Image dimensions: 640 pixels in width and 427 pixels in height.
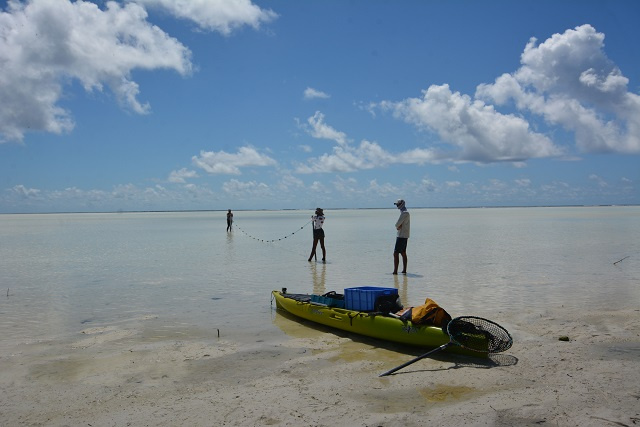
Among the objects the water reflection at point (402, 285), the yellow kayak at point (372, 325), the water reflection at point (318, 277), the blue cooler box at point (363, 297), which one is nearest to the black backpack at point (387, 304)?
the blue cooler box at point (363, 297)

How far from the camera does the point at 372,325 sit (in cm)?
758

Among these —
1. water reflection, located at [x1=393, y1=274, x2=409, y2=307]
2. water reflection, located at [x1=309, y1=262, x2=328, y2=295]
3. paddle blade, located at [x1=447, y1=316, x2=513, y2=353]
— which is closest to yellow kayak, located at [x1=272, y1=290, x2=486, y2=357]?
paddle blade, located at [x1=447, y1=316, x2=513, y2=353]

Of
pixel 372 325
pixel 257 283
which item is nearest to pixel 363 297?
pixel 372 325

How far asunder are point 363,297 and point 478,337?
6.74ft

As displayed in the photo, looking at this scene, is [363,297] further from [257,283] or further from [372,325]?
[257,283]

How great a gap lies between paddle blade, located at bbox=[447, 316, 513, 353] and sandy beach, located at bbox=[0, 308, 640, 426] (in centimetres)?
21

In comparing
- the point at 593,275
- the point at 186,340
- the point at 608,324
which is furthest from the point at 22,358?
the point at 593,275

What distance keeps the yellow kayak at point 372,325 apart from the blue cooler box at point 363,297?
0.58ft

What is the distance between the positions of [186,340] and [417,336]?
363cm

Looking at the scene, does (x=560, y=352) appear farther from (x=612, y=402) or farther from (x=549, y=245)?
(x=549, y=245)

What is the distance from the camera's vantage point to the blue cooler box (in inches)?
314

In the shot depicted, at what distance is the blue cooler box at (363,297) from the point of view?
798 centimetres

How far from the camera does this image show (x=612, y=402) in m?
5.12

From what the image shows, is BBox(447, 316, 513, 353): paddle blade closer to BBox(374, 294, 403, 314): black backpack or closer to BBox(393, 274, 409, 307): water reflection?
BBox(374, 294, 403, 314): black backpack
